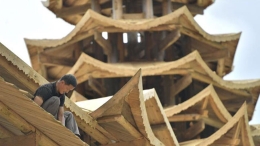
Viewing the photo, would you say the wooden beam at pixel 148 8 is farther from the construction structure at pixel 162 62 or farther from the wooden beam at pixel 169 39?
the wooden beam at pixel 169 39

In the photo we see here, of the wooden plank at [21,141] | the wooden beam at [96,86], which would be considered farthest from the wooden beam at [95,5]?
the wooden plank at [21,141]

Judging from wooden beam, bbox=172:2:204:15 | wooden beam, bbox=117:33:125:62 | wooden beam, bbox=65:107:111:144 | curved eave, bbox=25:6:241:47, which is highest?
wooden beam, bbox=65:107:111:144

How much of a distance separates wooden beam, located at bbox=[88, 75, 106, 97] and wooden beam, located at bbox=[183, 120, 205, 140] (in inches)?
105

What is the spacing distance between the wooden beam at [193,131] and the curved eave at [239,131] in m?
2.13

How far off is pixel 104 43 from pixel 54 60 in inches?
76.5

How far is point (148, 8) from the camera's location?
2556 cm

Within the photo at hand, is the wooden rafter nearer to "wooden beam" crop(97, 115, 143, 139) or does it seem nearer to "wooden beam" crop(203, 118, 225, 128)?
"wooden beam" crop(203, 118, 225, 128)

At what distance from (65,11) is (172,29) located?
5.11m

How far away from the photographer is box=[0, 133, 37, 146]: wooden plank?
1052 cm

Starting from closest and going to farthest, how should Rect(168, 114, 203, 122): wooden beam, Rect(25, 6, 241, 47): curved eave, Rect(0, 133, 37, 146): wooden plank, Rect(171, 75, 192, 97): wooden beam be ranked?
Rect(0, 133, 37, 146): wooden plank < Rect(168, 114, 203, 122): wooden beam < Rect(171, 75, 192, 97): wooden beam < Rect(25, 6, 241, 47): curved eave

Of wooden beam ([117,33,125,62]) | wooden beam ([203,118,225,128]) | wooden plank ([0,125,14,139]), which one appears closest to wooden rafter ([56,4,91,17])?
wooden beam ([117,33,125,62])

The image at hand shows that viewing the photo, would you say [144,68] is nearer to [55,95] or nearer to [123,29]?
[123,29]

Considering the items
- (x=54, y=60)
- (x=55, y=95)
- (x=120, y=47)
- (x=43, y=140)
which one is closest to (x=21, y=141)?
(x=43, y=140)

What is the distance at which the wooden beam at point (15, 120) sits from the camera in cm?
1039
